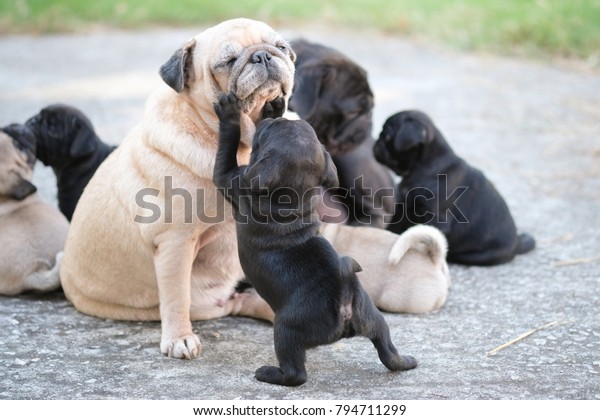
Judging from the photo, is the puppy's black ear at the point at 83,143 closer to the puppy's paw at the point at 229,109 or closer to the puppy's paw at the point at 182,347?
the puppy's paw at the point at 182,347

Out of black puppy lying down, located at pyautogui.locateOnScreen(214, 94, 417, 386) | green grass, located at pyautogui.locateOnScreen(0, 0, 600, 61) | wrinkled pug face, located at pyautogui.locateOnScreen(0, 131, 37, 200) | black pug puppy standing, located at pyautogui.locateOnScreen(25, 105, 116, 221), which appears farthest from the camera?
green grass, located at pyautogui.locateOnScreen(0, 0, 600, 61)

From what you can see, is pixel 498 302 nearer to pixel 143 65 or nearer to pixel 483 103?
pixel 483 103

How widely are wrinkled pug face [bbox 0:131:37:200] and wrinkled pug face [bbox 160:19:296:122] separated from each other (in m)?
1.55

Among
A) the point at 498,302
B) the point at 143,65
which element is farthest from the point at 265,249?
the point at 143,65

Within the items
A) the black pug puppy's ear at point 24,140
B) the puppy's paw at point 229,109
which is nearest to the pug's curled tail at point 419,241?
the puppy's paw at point 229,109

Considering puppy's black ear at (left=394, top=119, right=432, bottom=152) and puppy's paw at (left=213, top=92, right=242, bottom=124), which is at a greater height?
puppy's paw at (left=213, top=92, right=242, bottom=124)

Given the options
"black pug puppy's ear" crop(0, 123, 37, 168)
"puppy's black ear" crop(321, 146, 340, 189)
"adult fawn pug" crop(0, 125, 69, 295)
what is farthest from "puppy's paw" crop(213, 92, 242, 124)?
"black pug puppy's ear" crop(0, 123, 37, 168)

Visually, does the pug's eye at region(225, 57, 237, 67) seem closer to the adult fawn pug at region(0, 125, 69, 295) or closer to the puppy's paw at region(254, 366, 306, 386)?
the puppy's paw at region(254, 366, 306, 386)

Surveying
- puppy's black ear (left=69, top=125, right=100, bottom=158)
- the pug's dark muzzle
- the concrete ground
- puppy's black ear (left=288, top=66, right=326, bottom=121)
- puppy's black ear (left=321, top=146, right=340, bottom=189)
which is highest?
the pug's dark muzzle

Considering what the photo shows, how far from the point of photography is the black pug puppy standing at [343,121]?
6.23 metres

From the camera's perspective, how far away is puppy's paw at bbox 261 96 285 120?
4398 millimetres

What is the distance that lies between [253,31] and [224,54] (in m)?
0.21

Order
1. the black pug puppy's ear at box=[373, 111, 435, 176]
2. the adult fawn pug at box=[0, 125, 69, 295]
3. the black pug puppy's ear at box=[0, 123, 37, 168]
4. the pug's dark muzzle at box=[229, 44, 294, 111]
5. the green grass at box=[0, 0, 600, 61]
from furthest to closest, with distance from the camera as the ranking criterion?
the green grass at box=[0, 0, 600, 61], the black pug puppy's ear at box=[373, 111, 435, 176], the black pug puppy's ear at box=[0, 123, 37, 168], the adult fawn pug at box=[0, 125, 69, 295], the pug's dark muzzle at box=[229, 44, 294, 111]

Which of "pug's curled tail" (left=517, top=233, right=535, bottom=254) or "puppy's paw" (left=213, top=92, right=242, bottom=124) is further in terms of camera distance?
"pug's curled tail" (left=517, top=233, right=535, bottom=254)
